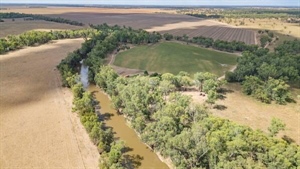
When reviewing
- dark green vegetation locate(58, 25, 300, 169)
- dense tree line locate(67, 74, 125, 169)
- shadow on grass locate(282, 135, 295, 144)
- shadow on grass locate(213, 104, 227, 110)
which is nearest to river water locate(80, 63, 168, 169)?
dark green vegetation locate(58, 25, 300, 169)

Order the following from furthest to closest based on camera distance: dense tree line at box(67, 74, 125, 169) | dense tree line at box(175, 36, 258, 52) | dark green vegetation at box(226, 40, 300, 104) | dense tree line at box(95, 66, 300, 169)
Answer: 1. dense tree line at box(175, 36, 258, 52)
2. dark green vegetation at box(226, 40, 300, 104)
3. dense tree line at box(67, 74, 125, 169)
4. dense tree line at box(95, 66, 300, 169)

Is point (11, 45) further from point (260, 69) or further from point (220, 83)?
point (260, 69)

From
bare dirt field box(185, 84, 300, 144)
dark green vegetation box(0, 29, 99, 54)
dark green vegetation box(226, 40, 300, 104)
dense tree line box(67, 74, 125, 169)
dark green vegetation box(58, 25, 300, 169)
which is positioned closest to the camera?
dark green vegetation box(58, 25, 300, 169)

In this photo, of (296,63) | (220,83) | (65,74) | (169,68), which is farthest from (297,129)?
(65,74)

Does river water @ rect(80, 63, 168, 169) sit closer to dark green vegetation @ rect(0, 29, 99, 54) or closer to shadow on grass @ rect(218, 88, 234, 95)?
shadow on grass @ rect(218, 88, 234, 95)

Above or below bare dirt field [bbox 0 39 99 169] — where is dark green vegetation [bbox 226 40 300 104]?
above

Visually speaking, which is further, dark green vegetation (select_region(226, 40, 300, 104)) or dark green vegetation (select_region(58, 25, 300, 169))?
dark green vegetation (select_region(226, 40, 300, 104))

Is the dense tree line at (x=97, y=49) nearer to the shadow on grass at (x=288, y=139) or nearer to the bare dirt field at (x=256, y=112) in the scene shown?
the bare dirt field at (x=256, y=112)

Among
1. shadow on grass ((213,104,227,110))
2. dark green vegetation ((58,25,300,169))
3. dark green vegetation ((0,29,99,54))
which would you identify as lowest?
shadow on grass ((213,104,227,110))
